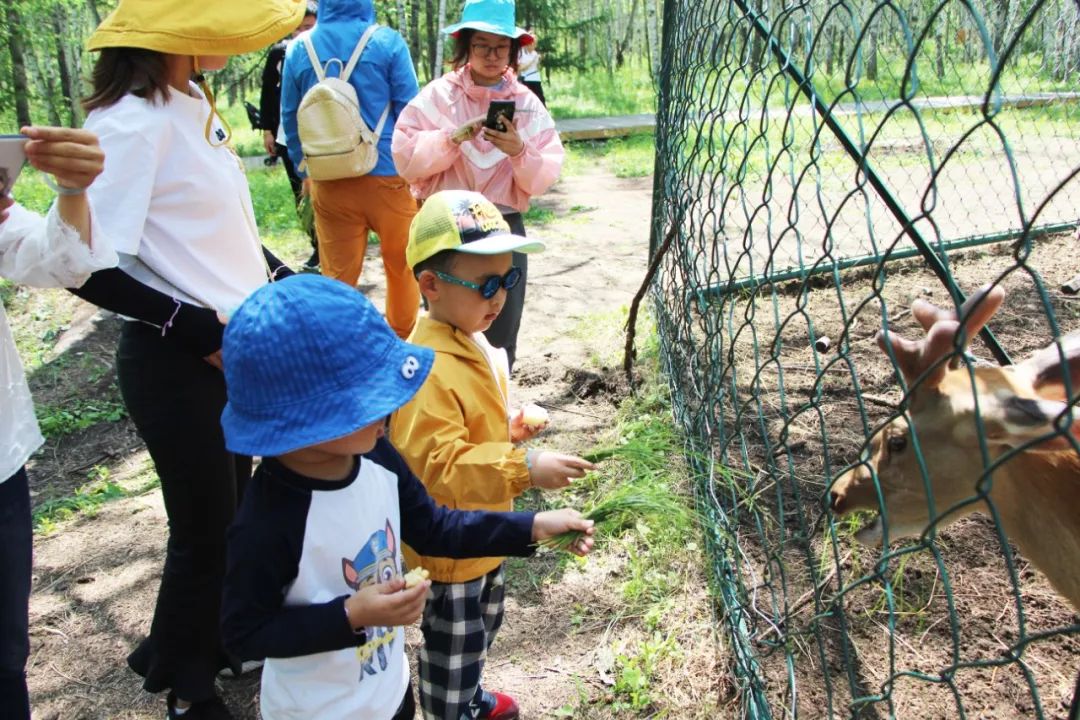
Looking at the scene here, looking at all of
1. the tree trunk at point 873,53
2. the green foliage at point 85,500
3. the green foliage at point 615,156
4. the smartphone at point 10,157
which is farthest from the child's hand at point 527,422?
the green foliage at point 615,156

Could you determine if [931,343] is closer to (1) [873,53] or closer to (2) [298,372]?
(2) [298,372]

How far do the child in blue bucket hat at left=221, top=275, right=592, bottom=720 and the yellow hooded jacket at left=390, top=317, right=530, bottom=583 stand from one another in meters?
0.25

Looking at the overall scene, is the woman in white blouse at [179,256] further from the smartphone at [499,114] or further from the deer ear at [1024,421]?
the deer ear at [1024,421]

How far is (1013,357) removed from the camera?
4.42m

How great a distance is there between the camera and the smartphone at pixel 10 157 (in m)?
1.62

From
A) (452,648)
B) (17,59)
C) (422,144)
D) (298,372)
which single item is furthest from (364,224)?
(17,59)

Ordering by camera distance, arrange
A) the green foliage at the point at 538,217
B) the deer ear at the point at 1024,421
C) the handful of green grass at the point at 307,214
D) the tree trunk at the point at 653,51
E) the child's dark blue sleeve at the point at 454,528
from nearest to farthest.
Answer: the deer ear at the point at 1024,421, the child's dark blue sleeve at the point at 454,528, the handful of green grass at the point at 307,214, the green foliage at the point at 538,217, the tree trunk at the point at 653,51

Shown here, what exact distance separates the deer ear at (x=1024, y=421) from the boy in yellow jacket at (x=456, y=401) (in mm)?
986

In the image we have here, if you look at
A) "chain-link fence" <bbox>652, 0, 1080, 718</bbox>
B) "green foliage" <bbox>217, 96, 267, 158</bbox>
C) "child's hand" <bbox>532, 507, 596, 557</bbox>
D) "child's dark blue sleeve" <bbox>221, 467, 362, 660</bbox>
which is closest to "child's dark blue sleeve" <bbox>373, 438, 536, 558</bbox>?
"child's hand" <bbox>532, 507, 596, 557</bbox>

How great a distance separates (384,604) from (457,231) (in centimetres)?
96

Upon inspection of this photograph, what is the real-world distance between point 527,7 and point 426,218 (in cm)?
1425

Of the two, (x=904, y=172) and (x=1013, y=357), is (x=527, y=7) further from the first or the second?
(x=1013, y=357)

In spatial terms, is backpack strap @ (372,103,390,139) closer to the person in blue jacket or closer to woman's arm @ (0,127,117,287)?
the person in blue jacket

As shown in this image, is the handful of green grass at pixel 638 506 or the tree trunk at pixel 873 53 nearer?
the handful of green grass at pixel 638 506
